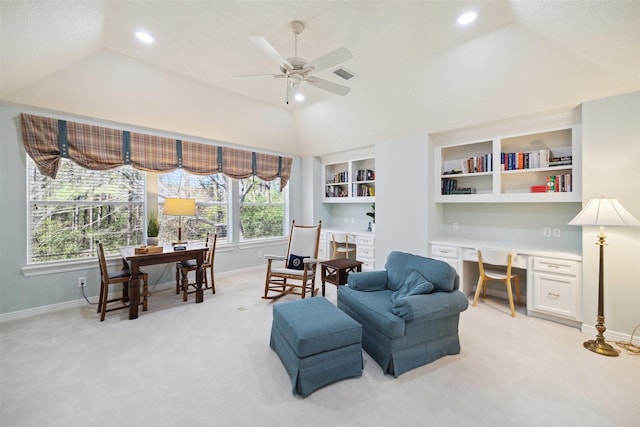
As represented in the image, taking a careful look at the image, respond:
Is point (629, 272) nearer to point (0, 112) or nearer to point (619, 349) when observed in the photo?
point (619, 349)

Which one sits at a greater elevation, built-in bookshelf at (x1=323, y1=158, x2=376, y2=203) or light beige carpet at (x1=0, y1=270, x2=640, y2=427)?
built-in bookshelf at (x1=323, y1=158, x2=376, y2=203)

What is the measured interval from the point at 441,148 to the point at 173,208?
3.94 meters

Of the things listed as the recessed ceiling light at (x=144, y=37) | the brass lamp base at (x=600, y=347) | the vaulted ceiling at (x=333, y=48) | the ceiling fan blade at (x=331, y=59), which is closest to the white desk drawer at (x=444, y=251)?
the brass lamp base at (x=600, y=347)

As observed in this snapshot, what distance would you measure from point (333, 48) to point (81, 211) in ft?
12.2

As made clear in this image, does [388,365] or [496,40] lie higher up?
[496,40]

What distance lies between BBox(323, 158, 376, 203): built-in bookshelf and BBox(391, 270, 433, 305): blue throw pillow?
2.66 m

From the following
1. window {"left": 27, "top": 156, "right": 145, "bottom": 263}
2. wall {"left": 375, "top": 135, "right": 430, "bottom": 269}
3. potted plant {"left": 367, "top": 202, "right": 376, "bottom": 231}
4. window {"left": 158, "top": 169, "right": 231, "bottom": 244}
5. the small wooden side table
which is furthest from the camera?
potted plant {"left": 367, "top": 202, "right": 376, "bottom": 231}

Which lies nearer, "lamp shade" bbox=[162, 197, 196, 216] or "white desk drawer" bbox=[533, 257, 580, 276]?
"white desk drawer" bbox=[533, 257, 580, 276]

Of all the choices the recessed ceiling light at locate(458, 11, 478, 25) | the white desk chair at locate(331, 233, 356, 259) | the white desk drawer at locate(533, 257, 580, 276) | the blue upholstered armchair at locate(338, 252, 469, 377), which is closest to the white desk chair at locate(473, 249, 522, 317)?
the white desk drawer at locate(533, 257, 580, 276)

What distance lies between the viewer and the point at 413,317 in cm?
204

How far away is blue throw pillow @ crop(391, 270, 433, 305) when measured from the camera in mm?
2232

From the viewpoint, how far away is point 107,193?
12.2ft

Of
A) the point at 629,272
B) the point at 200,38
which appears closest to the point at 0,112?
the point at 200,38

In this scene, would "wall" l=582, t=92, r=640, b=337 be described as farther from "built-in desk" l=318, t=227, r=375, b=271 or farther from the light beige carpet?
A: "built-in desk" l=318, t=227, r=375, b=271
